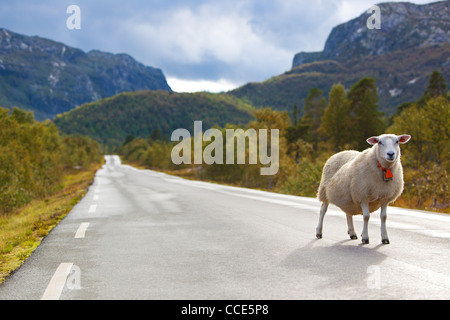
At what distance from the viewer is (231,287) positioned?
4.25 metres

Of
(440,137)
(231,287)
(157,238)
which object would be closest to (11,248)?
(157,238)

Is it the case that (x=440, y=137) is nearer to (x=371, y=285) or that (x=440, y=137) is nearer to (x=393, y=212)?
(x=393, y=212)

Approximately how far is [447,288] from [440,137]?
33.6 m

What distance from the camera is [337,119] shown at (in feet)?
207

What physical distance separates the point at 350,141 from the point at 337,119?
4682mm

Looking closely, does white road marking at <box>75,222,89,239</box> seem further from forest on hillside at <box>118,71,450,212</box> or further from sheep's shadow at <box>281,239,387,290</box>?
forest on hillside at <box>118,71,450,212</box>

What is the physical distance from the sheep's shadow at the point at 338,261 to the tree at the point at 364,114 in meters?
53.0

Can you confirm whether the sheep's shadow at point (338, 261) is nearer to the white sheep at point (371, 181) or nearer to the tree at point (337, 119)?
the white sheep at point (371, 181)

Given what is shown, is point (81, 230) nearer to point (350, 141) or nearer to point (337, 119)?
point (350, 141)

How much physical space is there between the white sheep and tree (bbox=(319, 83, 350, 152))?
5718 centimetres

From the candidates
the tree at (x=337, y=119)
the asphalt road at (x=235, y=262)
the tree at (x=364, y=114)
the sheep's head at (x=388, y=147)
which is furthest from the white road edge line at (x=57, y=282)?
the tree at (x=337, y=119)

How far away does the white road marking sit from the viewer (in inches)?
319

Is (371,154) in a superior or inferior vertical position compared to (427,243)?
superior
